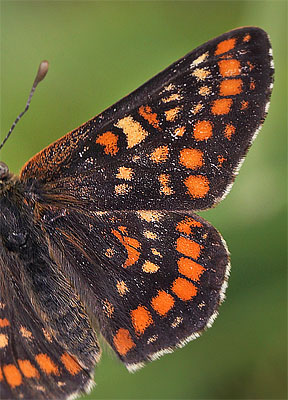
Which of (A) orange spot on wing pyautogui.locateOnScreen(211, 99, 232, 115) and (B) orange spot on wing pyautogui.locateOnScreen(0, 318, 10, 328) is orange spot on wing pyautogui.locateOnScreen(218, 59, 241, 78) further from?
(B) orange spot on wing pyautogui.locateOnScreen(0, 318, 10, 328)

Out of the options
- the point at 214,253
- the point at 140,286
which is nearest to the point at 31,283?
Answer: the point at 140,286

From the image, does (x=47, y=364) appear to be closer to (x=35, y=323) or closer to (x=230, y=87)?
(x=35, y=323)

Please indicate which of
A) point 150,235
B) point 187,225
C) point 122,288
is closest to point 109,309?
point 122,288

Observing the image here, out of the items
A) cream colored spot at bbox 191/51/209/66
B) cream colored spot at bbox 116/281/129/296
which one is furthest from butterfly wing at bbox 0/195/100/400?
cream colored spot at bbox 191/51/209/66

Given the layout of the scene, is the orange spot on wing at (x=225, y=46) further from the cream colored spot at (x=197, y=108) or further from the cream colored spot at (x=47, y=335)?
the cream colored spot at (x=47, y=335)

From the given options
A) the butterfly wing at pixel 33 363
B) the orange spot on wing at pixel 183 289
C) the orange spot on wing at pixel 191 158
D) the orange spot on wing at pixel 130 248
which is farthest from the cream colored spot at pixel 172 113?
the butterfly wing at pixel 33 363

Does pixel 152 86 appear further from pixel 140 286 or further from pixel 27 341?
pixel 27 341

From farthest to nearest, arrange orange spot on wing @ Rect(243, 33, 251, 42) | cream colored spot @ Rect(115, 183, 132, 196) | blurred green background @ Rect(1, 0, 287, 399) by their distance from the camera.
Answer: blurred green background @ Rect(1, 0, 287, 399)
cream colored spot @ Rect(115, 183, 132, 196)
orange spot on wing @ Rect(243, 33, 251, 42)

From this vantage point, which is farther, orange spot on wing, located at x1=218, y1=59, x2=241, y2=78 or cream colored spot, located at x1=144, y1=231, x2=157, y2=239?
cream colored spot, located at x1=144, y1=231, x2=157, y2=239
